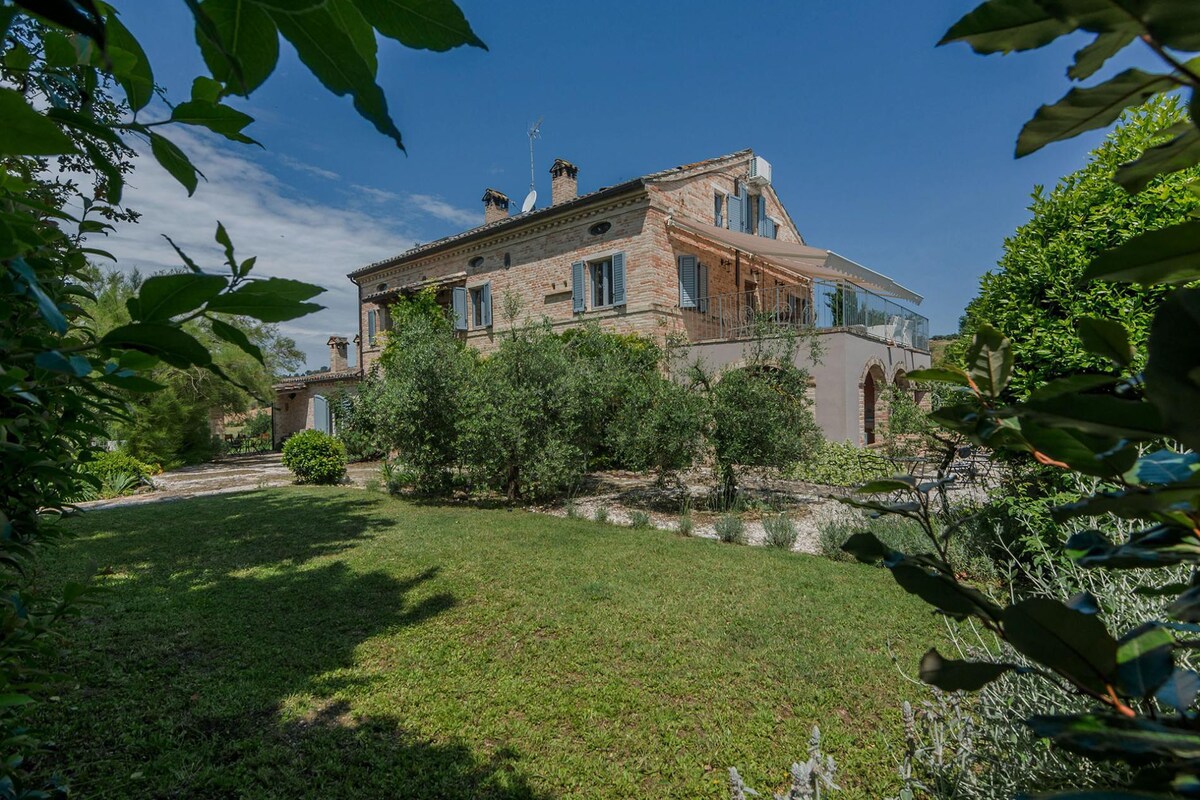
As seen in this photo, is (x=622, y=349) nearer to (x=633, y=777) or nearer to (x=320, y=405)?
(x=633, y=777)

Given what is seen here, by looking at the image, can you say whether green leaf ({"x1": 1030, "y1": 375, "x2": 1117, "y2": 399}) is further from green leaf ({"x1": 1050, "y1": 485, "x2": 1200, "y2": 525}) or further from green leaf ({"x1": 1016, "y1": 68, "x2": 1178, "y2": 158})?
green leaf ({"x1": 1016, "y1": 68, "x2": 1178, "y2": 158})

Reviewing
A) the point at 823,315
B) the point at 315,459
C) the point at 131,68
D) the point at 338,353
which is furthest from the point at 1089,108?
the point at 338,353

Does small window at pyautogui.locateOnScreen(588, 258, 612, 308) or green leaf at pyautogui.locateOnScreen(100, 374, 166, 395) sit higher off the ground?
small window at pyautogui.locateOnScreen(588, 258, 612, 308)

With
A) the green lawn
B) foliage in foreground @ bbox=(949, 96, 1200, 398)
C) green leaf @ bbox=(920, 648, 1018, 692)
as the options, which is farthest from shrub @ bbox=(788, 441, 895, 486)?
green leaf @ bbox=(920, 648, 1018, 692)

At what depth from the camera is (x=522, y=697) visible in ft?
12.2

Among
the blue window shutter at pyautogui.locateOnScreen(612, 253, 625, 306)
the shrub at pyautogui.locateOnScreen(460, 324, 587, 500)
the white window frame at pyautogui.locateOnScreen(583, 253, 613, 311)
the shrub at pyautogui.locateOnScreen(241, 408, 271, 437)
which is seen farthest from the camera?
the shrub at pyautogui.locateOnScreen(241, 408, 271, 437)

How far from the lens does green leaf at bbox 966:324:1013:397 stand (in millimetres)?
664

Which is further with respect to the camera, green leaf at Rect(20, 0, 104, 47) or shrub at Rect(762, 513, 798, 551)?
shrub at Rect(762, 513, 798, 551)

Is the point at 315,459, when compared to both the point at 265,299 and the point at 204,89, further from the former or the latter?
the point at 265,299

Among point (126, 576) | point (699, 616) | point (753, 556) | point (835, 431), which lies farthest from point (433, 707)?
point (835, 431)

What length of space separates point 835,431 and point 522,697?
12.2 m

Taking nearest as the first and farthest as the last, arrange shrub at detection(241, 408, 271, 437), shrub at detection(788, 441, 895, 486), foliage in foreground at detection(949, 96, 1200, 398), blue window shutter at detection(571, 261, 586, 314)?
foliage in foreground at detection(949, 96, 1200, 398) → shrub at detection(788, 441, 895, 486) → blue window shutter at detection(571, 261, 586, 314) → shrub at detection(241, 408, 271, 437)

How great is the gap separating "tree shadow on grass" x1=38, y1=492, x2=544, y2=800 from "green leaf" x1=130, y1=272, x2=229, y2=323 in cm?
245

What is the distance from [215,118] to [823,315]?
16.4m
